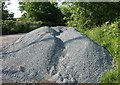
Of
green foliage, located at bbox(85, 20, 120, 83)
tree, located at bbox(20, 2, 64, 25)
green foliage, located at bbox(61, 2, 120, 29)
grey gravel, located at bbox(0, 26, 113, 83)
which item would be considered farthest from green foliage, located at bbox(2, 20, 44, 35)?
grey gravel, located at bbox(0, 26, 113, 83)

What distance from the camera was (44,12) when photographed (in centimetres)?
2833

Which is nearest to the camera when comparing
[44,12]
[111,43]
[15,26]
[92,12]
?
[111,43]

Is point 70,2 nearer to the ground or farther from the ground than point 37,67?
farther from the ground

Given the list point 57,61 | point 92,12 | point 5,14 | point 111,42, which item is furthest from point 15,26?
point 57,61

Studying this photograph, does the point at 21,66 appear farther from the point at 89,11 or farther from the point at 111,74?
the point at 89,11

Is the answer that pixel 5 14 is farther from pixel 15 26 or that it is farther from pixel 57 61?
pixel 57 61

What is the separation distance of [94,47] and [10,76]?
1968 mm

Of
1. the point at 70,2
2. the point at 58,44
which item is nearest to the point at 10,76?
the point at 58,44

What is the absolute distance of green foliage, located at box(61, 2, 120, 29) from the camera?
452 inches

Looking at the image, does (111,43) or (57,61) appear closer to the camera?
(57,61)

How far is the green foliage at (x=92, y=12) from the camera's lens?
11492 millimetres

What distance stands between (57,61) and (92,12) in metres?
5.41

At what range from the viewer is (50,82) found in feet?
19.4

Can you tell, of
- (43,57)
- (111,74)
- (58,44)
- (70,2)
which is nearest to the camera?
(111,74)
